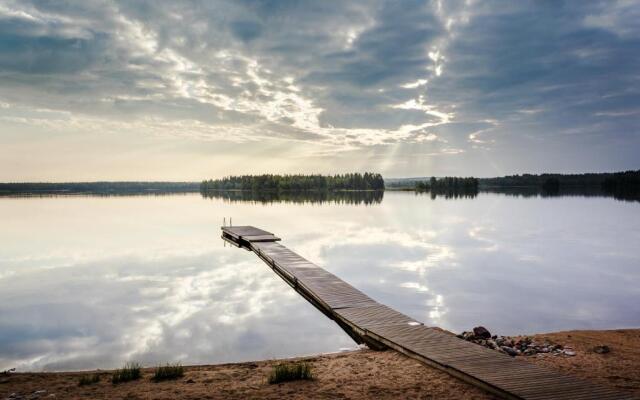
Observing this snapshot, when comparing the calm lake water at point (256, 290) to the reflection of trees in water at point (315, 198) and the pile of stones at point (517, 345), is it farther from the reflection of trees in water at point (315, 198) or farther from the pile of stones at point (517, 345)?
the reflection of trees in water at point (315, 198)

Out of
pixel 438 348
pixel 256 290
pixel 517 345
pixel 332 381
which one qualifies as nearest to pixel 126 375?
pixel 332 381

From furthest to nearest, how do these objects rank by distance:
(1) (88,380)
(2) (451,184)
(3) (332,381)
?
(2) (451,184)
(1) (88,380)
(3) (332,381)

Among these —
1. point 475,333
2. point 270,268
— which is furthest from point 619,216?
point 475,333

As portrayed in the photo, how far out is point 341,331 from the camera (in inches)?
488

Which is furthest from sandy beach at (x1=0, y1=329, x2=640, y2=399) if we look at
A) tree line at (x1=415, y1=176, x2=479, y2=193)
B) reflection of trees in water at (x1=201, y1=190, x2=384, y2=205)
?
tree line at (x1=415, y1=176, x2=479, y2=193)

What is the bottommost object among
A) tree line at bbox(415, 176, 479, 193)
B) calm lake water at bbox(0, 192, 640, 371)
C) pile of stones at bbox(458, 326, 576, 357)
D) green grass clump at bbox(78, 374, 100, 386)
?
calm lake water at bbox(0, 192, 640, 371)

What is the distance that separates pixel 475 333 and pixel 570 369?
8.31 ft

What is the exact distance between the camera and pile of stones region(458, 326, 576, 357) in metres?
9.68

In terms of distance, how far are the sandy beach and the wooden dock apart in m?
0.27

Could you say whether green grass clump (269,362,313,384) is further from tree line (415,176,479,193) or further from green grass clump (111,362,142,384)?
tree line (415,176,479,193)

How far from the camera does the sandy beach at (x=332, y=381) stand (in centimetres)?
762

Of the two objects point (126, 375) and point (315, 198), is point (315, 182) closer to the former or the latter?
point (315, 198)

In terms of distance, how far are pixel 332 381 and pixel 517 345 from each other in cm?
470

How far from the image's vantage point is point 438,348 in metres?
9.30
